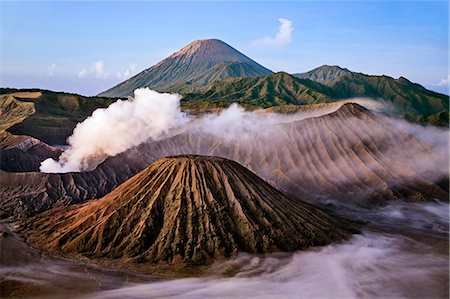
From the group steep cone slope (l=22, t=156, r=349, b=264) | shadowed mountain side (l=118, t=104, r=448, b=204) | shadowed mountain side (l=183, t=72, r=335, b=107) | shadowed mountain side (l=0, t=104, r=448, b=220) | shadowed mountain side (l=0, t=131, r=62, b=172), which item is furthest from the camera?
shadowed mountain side (l=183, t=72, r=335, b=107)

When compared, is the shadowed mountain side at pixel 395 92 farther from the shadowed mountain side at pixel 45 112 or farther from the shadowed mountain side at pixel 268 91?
the shadowed mountain side at pixel 45 112

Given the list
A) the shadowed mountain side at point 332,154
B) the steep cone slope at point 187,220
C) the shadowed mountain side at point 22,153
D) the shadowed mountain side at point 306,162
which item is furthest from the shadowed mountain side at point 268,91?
the steep cone slope at point 187,220

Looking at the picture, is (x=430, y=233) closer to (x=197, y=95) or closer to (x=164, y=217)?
(x=164, y=217)

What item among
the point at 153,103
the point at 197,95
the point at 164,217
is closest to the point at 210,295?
the point at 164,217

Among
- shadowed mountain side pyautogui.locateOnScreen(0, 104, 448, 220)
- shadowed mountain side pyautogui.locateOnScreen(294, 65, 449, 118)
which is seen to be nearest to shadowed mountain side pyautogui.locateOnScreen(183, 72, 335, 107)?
shadowed mountain side pyautogui.locateOnScreen(294, 65, 449, 118)

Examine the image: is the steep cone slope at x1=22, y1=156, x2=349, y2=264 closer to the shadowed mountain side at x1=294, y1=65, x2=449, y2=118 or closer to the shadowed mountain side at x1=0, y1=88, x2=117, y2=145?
the shadowed mountain side at x1=0, y1=88, x2=117, y2=145
